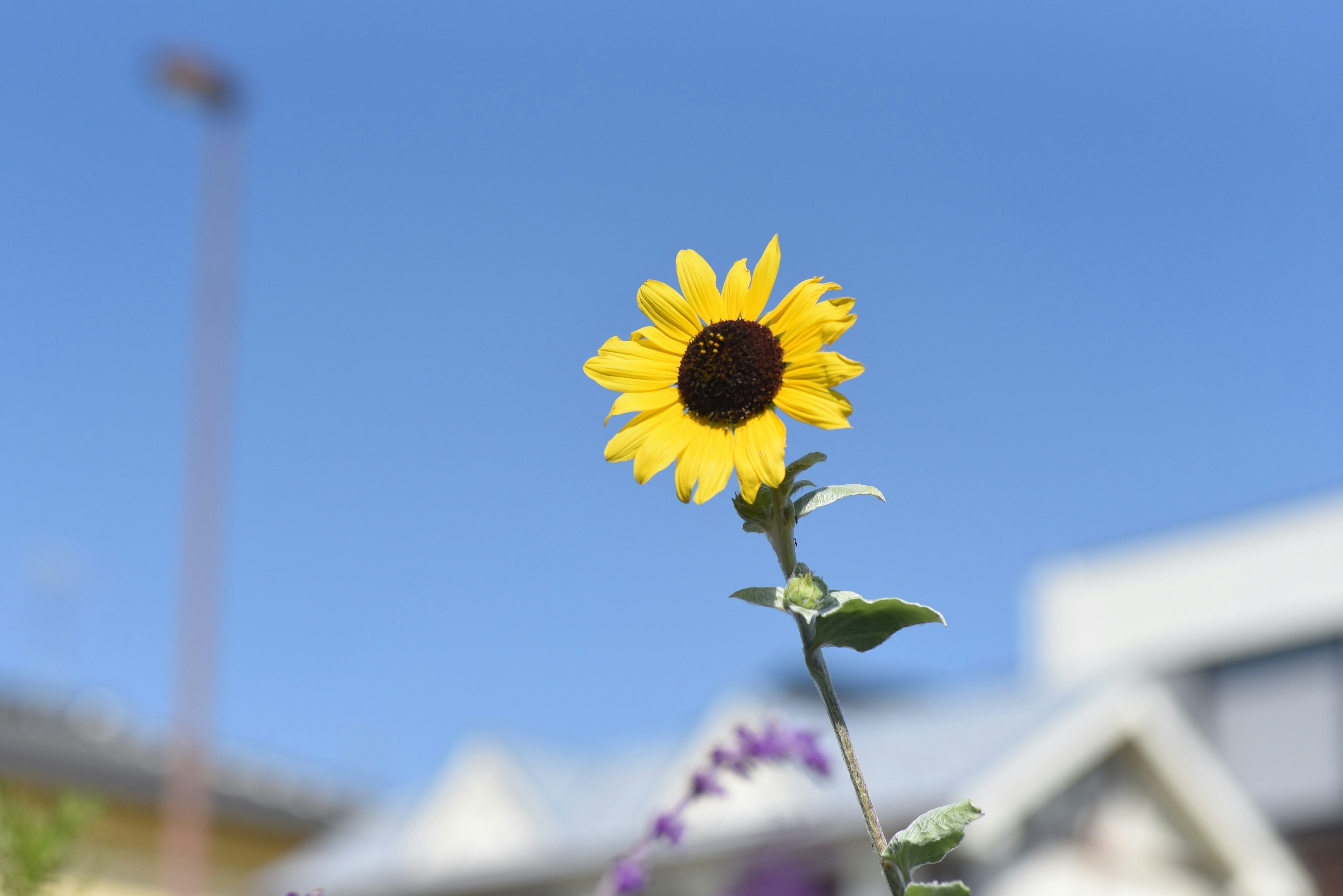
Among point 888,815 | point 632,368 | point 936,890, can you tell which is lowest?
point 936,890

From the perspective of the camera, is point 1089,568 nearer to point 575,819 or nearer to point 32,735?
Answer: point 575,819

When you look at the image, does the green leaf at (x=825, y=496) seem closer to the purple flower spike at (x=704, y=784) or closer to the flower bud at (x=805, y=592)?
the flower bud at (x=805, y=592)

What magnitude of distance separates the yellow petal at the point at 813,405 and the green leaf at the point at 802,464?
75mm

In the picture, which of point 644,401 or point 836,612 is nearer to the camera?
point 836,612

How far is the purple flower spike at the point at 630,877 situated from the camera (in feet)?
7.98

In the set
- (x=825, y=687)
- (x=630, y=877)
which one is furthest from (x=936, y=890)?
(x=630, y=877)

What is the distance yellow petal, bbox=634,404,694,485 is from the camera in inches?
60.8

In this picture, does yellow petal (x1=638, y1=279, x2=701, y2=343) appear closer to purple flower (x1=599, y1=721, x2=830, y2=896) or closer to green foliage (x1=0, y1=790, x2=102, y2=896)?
purple flower (x1=599, y1=721, x2=830, y2=896)

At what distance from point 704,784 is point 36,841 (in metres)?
1.29

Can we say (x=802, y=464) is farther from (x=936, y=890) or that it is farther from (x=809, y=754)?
(x=809, y=754)

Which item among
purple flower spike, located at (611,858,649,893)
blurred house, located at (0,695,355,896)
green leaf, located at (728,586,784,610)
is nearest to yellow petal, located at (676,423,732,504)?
green leaf, located at (728,586,784,610)

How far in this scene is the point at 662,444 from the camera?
5.15 ft

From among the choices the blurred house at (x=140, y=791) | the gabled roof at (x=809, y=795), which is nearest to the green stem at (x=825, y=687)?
the gabled roof at (x=809, y=795)

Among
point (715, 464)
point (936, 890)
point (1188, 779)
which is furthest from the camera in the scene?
point (1188, 779)
